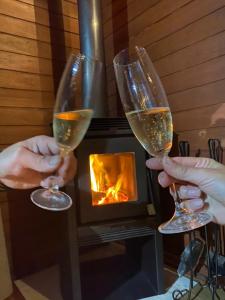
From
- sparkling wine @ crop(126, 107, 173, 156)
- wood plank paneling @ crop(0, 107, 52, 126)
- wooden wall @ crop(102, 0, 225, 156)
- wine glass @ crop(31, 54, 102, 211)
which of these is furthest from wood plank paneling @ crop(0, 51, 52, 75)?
sparkling wine @ crop(126, 107, 173, 156)

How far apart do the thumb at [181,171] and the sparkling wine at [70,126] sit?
0.22m

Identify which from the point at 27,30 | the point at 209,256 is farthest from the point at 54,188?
the point at 27,30

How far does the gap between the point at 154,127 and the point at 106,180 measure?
1.01 m

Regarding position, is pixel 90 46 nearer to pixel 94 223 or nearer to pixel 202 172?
pixel 94 223

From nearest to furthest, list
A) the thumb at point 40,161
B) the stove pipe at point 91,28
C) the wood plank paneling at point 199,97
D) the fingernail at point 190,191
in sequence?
the thumb at point 40,161 < the fingernail at point 190,191 < the wood plank paneling at point 199,97 < the stove pipe at point 91,28

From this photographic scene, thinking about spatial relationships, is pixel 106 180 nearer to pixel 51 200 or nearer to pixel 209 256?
pixel 209 256

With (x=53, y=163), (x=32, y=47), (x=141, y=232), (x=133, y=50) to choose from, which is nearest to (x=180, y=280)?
(x=141, y=232)

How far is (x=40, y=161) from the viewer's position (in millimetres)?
819

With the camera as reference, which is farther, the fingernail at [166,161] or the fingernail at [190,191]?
the fingernail at [190,191]

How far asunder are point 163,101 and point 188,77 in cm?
113

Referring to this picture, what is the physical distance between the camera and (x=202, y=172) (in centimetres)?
81

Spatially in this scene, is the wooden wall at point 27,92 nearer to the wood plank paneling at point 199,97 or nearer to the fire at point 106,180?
the fire at point 106,180

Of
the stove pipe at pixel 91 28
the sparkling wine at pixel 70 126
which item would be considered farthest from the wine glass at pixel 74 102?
the stove pipe at pixel 91 28

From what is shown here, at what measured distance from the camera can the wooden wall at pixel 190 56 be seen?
1.60 metres
